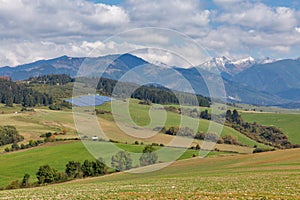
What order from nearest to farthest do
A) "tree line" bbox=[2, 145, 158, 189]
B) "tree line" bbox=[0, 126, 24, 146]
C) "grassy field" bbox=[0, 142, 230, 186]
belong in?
"tree line" bbox=[2, 145, 158, 189], "grassy field" bbox=[0, 142, 230, 186], "tree line" bbox=[0, 126, 24, 146]

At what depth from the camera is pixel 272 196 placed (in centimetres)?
2561

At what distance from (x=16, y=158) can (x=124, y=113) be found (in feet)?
283

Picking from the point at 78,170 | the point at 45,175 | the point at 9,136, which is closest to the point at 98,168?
the point at 78,170

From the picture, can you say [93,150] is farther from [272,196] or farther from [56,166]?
[56,166]

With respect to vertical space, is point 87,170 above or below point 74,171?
above

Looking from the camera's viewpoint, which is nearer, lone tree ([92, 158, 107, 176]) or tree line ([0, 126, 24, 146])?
lone tree ([92, 158, 107, 176])

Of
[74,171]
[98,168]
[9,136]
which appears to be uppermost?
[9,136]

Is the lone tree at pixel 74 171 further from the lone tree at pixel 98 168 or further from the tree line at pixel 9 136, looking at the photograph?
the tree line at pixel 9 136

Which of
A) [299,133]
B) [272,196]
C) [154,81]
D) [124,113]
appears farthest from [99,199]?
[299,133]

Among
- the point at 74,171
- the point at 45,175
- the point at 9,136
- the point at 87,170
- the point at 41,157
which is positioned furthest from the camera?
the point at 9,136

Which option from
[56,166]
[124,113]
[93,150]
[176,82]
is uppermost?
[176,82]

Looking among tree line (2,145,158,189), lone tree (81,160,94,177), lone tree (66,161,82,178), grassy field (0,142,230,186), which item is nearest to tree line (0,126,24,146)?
grassy field (0,142,230,186)

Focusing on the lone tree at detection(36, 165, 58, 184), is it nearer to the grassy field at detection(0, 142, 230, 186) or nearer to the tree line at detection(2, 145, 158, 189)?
the tree line at detection(2, 145, 158, 189)

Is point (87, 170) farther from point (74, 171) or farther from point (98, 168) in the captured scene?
point (74, 171)
